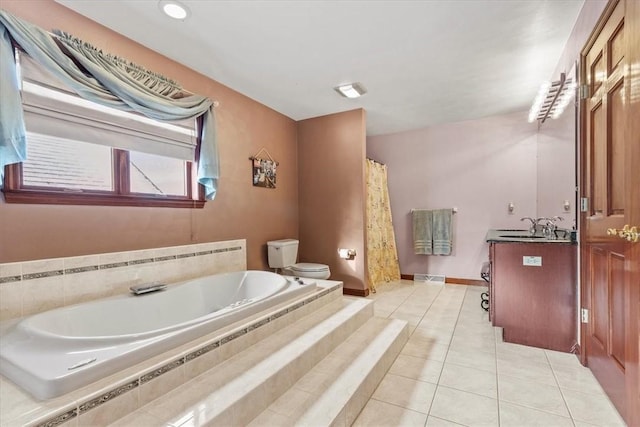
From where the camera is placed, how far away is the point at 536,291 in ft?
6.97

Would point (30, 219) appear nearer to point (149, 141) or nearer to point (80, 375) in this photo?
point (149, 141)

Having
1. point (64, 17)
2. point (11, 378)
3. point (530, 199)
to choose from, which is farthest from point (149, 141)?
point (530, 199)

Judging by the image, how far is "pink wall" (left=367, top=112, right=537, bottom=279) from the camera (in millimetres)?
3705

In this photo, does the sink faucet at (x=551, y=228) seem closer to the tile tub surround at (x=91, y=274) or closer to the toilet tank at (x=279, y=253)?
the toilet tank at (x=279, y=253)

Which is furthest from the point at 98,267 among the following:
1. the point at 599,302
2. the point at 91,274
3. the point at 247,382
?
the point at 599,302

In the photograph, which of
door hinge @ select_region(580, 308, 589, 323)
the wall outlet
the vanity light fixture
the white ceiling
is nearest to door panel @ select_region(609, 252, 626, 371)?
door hinge @ select_region(580, 308, 589, 323)

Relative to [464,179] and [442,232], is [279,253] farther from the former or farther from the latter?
[464,179]

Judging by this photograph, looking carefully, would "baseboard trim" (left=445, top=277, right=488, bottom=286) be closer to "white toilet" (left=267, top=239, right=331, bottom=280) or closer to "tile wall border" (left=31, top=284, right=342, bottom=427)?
"white toilet" (left=267, top=239, right=331, bottom=280)

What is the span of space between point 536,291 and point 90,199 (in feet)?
10.5

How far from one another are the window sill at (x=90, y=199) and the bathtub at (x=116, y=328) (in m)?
0.64

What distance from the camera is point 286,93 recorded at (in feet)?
9.96

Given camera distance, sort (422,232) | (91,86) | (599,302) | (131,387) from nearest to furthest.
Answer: (131,387) < (599,302) < (91,86) < (422,232)

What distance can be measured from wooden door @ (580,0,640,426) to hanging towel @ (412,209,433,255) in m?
2.24

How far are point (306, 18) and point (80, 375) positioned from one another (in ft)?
7.21
